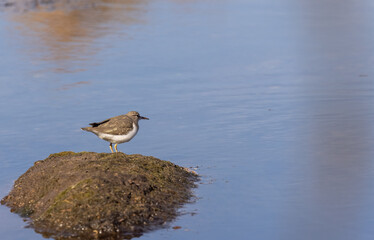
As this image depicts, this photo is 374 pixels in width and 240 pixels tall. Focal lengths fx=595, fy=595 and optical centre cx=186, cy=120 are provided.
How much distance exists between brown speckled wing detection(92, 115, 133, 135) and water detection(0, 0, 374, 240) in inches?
36.9

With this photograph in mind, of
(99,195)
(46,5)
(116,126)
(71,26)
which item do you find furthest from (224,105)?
(46,5)

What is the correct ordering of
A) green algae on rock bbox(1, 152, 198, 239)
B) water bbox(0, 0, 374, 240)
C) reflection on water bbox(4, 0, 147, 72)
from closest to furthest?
water bbox(0, 0, 374, 240) → green algae on rock bbox(1, 152, 198, 239) → reflection on water bbox(4, 0, 147, 72)

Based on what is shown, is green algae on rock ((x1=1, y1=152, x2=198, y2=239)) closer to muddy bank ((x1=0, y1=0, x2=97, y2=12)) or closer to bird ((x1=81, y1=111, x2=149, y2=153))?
bird ((x1=81, y1=111, x2=149, y2=153))

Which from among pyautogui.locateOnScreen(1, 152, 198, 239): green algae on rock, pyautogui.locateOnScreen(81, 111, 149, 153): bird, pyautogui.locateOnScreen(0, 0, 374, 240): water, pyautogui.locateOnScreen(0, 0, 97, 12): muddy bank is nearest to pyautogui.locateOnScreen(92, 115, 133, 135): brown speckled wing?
pyautogui.locateOnScreen(81, 111, 149, 153): bird

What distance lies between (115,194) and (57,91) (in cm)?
668

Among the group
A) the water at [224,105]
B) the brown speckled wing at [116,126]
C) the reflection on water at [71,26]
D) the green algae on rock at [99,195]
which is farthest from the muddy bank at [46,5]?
the green algae on rock at [99,195]

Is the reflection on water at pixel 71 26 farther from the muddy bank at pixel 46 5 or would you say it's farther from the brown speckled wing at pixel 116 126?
the brown speckled wing at pixel 116 126

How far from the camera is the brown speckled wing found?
27.7 feet

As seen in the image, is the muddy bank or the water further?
the muddy bank

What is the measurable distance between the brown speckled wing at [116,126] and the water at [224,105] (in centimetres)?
94

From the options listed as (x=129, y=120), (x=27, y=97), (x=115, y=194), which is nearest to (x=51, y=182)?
(x=115, y=194)

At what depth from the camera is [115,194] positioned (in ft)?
22.4

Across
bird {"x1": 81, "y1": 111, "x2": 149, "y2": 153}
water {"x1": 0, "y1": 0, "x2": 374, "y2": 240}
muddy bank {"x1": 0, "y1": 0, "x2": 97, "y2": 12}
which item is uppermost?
muddy bank {"x1": 0, "y1": 0, "x2": 97, "y2": 12}

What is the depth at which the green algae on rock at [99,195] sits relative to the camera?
253 inches
